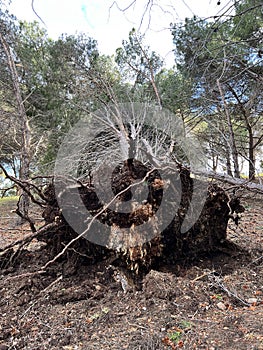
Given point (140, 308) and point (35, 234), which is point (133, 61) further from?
point (140, 308)

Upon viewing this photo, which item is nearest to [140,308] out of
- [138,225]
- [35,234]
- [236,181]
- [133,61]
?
[138,225]

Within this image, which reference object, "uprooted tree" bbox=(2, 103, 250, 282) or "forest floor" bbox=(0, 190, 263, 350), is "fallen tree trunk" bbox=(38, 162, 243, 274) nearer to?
"uprooted tree" bbox=(2, 103, 250, 282)

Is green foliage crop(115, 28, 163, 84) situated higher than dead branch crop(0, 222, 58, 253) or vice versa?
green foliage crop(115, 28, 163, 84)

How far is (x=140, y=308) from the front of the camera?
161 cm

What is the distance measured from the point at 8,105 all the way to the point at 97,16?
6466 millimetres

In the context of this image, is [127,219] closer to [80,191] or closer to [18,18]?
[80,191]

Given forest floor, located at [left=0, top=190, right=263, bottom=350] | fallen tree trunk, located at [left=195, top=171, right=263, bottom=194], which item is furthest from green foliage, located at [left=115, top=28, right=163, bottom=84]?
forest floor, located at [left=0, top=190, right=263, bottom=350]

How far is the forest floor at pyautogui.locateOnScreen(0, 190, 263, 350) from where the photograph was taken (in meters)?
1.32

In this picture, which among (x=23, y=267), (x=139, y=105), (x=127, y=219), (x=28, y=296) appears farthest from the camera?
(x=139, y=105)

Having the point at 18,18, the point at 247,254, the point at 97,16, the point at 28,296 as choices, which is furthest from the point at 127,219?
the point at 18,18

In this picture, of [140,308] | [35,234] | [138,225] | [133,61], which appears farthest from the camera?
[133,61]

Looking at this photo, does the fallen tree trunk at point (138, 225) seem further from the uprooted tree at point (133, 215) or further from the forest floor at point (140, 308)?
the forest floor at point (140, 308)

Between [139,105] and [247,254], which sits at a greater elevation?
[139,105]

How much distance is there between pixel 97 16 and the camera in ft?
5.30
